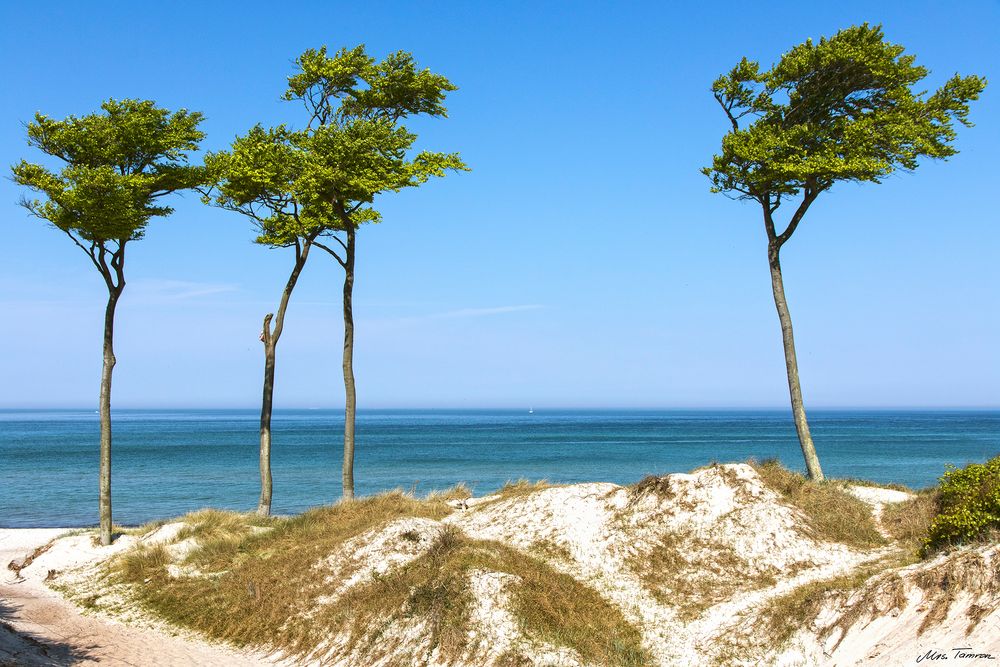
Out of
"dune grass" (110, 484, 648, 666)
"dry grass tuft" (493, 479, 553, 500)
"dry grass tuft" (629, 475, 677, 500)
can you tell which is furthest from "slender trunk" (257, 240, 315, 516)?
"dry grass tuft" (629, 475, 677, 500)

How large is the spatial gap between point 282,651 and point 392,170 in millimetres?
14891

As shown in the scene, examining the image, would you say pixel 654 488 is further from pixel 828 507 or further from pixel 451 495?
pixel 451 495

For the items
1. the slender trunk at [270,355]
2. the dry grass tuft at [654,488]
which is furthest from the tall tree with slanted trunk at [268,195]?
the dry grass tuft at [654,488]

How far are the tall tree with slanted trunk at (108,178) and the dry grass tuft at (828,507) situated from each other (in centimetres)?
1946

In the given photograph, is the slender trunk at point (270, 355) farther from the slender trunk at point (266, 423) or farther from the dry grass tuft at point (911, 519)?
the dry grass tuft at point (911, 519)

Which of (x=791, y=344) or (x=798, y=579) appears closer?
(x=798, y=579)

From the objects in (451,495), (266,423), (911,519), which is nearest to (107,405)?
(266,423)

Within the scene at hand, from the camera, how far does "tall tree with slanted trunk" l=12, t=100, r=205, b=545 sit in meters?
23.2

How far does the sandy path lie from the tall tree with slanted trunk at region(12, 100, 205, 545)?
534 centimetres

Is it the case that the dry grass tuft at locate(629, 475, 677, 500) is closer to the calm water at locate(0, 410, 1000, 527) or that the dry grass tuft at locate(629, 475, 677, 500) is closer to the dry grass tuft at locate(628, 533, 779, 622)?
the dry grass tuft at locate(628, 533, 779, 622)

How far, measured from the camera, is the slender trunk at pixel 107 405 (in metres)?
24.3

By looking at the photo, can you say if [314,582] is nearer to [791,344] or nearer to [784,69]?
[791,344]

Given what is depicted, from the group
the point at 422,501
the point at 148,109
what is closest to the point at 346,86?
the point at 148,109

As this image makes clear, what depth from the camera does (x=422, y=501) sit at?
2422 centimetres
